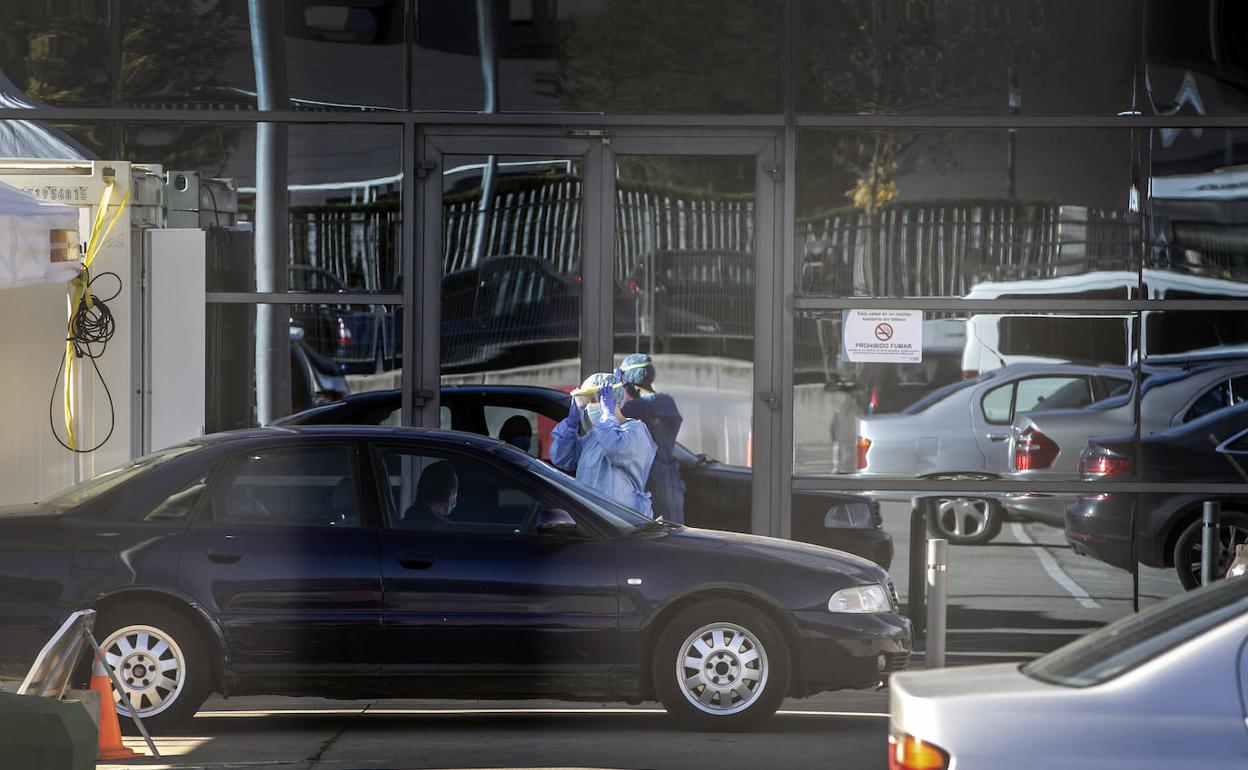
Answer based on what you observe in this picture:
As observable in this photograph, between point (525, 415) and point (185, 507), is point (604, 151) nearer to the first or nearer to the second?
point (525, 415)

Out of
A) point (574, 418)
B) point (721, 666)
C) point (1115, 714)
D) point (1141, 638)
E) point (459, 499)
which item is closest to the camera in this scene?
point (1115, 714)

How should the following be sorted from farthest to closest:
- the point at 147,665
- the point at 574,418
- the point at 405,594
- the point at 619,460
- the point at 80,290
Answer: the point at 574,418, the point at 619,460, the point at 80,290, the point at 405,594, the point at 147,665

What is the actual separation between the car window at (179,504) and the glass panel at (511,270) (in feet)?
12.3

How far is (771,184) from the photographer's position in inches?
484

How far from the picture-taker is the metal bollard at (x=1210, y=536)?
1229 centimetres

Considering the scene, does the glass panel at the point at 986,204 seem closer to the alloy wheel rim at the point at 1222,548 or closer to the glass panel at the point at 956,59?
the glass panel at the point at 956,59

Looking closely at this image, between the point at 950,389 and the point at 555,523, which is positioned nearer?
the point at 555,523

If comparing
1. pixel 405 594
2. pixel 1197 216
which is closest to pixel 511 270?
pixel 405 594

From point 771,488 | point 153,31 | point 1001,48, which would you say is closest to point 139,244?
point 153,31

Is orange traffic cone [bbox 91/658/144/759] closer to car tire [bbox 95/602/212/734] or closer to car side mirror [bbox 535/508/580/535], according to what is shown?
car tire [bbox 95/602/212/734]

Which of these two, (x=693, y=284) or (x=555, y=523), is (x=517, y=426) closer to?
(x=693, y=284)

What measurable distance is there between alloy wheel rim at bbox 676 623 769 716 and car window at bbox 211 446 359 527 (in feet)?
5.86

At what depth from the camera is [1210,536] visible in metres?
12.3

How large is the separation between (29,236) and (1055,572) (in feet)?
23.2
